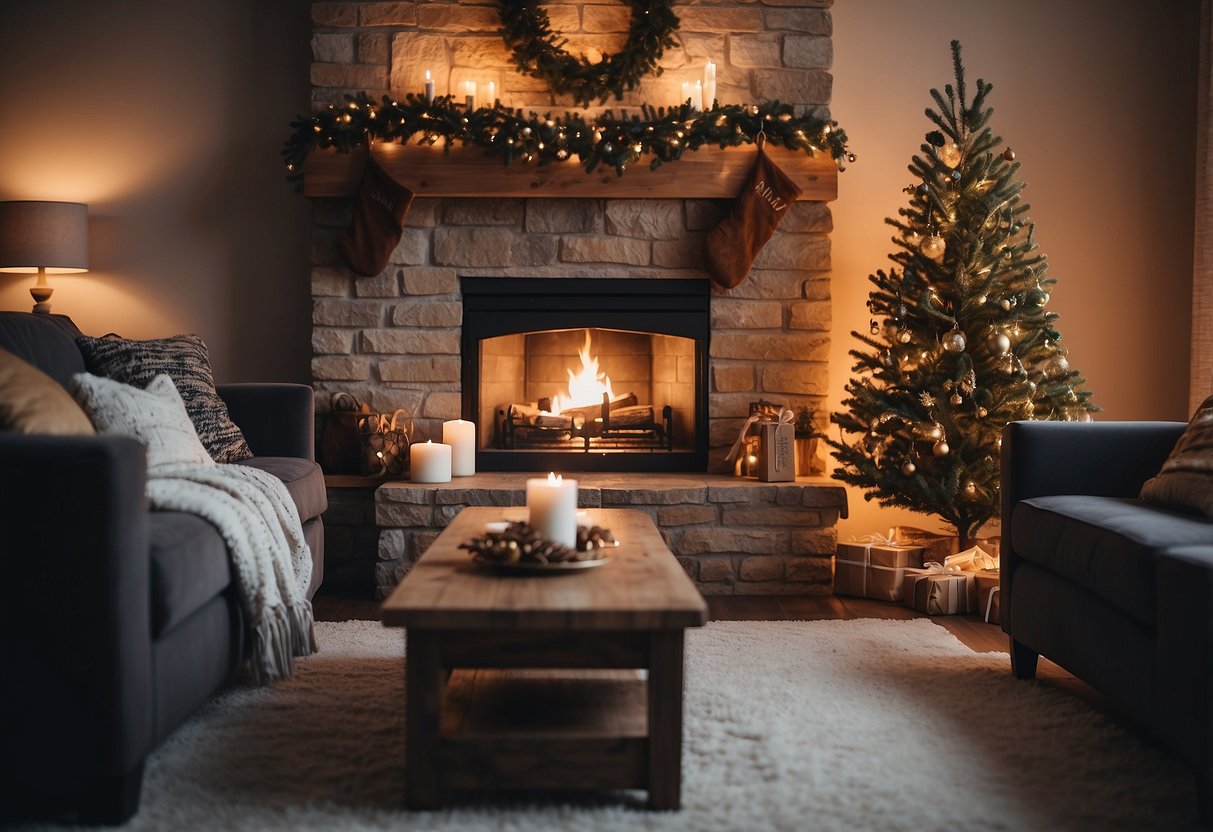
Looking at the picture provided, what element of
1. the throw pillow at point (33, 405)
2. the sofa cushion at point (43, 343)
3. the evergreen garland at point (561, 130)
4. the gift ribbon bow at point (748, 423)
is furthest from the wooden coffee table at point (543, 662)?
the evergreen garland at point (561, 130)

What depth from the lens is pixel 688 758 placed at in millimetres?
2051

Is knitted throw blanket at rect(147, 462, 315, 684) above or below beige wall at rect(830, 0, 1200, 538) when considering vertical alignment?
below

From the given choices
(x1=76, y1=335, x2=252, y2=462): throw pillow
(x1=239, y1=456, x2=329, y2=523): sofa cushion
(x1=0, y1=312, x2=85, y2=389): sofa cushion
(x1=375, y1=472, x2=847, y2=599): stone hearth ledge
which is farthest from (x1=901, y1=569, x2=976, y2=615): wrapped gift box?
(x1=0, y1=312, x2=85, y2=389): sofa cushion

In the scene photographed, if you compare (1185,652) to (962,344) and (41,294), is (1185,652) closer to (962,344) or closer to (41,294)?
(962,344)

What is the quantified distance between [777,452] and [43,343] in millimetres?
2299

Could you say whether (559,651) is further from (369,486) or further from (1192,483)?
(369,486)

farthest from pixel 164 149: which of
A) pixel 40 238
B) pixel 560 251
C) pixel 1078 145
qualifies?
pixel 1078 145

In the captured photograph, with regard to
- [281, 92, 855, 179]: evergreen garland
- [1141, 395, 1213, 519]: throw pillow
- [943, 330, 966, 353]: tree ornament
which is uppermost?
[281, 92, 855, 179]: evergreen garland

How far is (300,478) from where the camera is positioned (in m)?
3.00

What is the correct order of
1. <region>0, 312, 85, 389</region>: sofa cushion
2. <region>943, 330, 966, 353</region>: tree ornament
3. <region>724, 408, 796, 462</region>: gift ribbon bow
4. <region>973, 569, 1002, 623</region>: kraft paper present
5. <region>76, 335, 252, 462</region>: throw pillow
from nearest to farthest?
<region>0, 312, 85, 389</region>: sofa cushion < <region>76, 335, 252, 462</region>: throw pillow < <region>973, 569, 1002, 623</region>: kraft paper present < <region>943, 330, 966, 353</region>: tree ornament < <region>724, 408, 796, 462</region>: gift ribbon bow

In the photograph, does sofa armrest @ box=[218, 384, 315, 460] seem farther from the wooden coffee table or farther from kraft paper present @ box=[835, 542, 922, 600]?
kraft paper present @ box=[835, 542, 922, 600]

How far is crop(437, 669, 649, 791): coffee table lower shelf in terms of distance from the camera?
1791 millimetres

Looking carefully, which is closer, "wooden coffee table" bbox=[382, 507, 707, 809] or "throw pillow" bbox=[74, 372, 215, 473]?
"wooden coffee table" bbox=[382, 507, 707, 809]

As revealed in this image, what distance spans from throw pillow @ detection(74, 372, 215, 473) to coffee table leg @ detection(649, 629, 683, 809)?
4.03 ft
